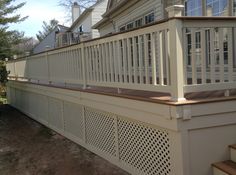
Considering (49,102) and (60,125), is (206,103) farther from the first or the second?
(49,102)

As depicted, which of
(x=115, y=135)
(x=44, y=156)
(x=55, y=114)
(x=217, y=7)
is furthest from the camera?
(x=55, y=114)

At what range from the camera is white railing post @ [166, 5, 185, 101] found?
385cm

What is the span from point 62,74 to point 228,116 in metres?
5.07

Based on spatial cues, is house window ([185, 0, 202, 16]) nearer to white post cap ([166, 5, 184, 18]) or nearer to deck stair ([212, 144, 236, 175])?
white post cap ([166, 5, 184, 18])

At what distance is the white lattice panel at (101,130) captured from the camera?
5961 millimetres

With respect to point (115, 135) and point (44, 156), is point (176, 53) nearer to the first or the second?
point (115, 135)

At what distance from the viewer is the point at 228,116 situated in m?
4.12

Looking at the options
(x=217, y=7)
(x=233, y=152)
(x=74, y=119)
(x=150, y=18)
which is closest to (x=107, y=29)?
(x=150, y=18)

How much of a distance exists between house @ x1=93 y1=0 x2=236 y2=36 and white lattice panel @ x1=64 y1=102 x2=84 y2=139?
317cm

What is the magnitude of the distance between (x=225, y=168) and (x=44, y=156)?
14.5 feet

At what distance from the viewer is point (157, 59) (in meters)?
4.93

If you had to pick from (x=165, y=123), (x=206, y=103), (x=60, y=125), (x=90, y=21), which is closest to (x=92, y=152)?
(x=60, y=125)

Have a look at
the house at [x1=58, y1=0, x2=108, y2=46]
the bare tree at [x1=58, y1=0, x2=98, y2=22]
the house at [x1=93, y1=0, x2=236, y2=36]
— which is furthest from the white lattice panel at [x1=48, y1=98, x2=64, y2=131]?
the bare tree at [x1=58, y1=0, x2=98, y2=22]

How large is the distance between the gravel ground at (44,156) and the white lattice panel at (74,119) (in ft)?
0.96
